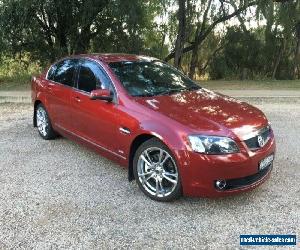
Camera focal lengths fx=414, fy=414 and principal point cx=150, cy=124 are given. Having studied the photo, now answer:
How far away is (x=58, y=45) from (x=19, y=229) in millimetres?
14086

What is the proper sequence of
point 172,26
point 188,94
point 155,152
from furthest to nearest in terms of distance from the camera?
point 172,26, point 188,94, point 155,152

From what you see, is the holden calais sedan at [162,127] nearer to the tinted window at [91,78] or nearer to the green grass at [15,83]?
the tinted window at [91,78]

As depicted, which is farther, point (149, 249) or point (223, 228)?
point (223, 228)

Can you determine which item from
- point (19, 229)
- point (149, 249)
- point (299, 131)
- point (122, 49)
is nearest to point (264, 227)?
point (149, 249)

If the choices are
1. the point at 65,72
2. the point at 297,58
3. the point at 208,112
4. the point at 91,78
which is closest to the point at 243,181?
the point at 208,112

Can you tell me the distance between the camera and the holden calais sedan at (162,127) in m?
4.31

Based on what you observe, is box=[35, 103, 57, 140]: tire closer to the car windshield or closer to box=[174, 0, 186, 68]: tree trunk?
the car windshield

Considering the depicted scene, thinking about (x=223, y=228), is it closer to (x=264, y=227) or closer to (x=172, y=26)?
(x=264, y=227)

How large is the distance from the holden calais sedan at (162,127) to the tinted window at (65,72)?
0.03m

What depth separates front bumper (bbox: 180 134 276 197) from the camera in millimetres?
4242

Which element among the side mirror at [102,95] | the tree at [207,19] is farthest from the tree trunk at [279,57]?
the side mirror at [102,95]

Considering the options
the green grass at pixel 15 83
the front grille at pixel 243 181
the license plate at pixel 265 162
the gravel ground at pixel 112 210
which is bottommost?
the gravel ground at pixel 112 210

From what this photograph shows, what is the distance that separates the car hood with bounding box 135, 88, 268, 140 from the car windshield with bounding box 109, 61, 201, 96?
229 mm

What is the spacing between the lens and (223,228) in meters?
4.10
